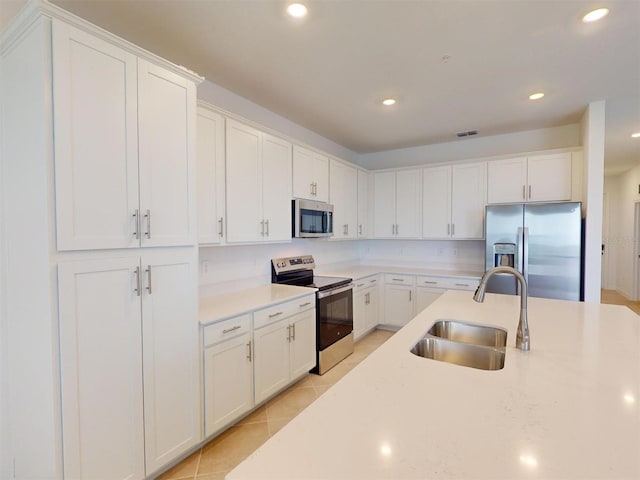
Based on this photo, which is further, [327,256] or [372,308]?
[327,256]

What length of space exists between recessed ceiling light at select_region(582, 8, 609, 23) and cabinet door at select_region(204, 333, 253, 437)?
3.00 metres

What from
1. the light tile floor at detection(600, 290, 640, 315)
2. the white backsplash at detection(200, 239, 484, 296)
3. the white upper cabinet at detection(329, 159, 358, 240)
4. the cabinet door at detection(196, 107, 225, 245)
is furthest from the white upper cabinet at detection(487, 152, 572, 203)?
the light tile floor at detection(600, 290, 640, 315)

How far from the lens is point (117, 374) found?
1.60m

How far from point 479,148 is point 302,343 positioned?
361 cm

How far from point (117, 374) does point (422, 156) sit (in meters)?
4.59

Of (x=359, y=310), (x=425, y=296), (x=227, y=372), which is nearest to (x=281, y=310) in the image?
(x=227, y=372)

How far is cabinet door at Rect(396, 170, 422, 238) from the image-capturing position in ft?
14.8

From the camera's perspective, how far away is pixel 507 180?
3910mm

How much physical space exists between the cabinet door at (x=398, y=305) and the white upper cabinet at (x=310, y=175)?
1.63 m

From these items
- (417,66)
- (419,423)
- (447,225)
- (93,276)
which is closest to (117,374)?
(93,276)

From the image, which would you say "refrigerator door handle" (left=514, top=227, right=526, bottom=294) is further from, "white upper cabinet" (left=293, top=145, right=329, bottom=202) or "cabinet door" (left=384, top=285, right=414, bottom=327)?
"white upper cabinet" (left=293, top=145, right=329, bottom=202)

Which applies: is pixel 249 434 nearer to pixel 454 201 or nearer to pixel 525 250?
pixel 525 250

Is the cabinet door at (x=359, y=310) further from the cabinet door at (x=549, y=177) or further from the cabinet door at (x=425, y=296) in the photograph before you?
the cabinet door at (x=549, y=177)

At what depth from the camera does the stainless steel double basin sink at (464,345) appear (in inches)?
57.2
